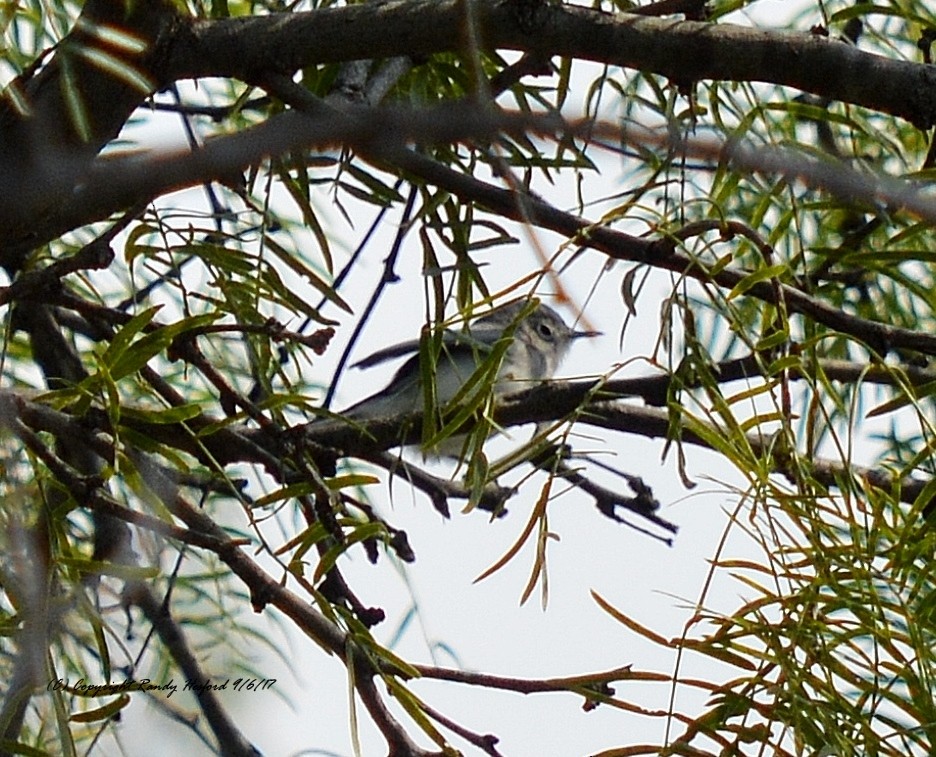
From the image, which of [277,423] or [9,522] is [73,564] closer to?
[9,522]

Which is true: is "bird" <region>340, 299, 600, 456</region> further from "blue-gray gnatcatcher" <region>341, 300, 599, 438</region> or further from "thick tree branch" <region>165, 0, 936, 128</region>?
"thick tree branch" <region>165, 0, 936, 128</region>

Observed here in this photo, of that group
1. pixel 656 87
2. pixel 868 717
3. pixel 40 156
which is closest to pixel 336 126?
pixel 40 156

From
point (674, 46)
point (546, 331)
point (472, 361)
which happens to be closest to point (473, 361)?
point (472, 361)

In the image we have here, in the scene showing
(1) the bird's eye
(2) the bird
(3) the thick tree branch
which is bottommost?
(3) the thick tree branch

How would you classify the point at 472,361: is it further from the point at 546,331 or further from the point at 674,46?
the point at 674,46

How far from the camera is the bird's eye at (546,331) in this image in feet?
11.1

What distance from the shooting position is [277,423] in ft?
3.80

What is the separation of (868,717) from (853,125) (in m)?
0.38

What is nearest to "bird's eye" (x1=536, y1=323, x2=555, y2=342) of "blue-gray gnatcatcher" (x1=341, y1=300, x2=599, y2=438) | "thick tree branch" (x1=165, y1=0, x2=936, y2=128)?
"blue-gray gnatcatcher" (x1=341, y1=300, x2=599, y2=438)

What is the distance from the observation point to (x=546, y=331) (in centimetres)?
339

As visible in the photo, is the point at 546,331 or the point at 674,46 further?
the point at 546,331

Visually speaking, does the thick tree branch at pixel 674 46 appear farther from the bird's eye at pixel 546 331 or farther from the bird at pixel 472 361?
the bird's eye at pixel 546 331

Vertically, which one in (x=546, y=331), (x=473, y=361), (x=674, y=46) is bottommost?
(x=674, y=46)

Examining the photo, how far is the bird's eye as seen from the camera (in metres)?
3.38
